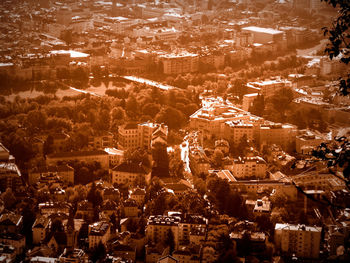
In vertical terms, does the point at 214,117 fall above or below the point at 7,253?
below

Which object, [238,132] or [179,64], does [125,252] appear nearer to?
[238,132]

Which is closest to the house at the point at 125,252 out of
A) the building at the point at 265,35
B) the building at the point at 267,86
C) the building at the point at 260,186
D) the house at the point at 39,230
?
the house at the point at 39,230

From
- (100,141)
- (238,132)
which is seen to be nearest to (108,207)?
(100,141)

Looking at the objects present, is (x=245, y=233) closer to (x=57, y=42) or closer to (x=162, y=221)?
(x=162, y=221)

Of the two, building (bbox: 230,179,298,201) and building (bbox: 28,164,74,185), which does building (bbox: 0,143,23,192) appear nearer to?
building (bbox: 28,164,74,185)

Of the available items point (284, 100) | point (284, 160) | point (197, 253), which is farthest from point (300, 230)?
point (284, 100)

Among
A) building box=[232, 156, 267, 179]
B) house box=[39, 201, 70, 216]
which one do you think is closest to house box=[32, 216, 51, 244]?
house box=[39, 201, 70, 216]
